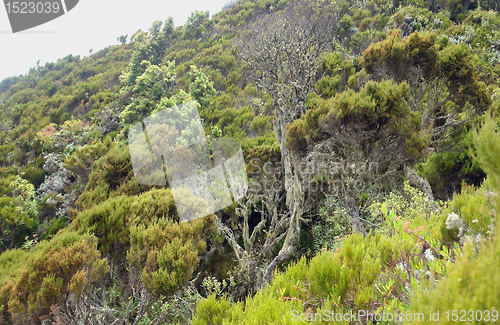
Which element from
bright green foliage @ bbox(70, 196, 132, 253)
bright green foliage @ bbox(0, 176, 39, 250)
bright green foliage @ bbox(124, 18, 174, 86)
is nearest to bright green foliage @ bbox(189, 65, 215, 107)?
bright green foliage @ bbox(70, 196, 132, 253)

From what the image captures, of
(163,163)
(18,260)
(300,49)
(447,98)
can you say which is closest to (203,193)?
(163,163)

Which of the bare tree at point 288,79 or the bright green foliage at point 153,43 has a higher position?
the bright green foliage at point 153,43

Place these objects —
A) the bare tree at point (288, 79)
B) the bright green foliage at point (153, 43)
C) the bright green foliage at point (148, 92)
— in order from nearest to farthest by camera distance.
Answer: the bare tree at point (288, 79) → the bright green foliage at point (148, 92) → the bright green foliage at point (153, 43)

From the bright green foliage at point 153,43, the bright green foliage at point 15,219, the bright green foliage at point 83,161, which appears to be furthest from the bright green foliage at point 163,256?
the bright green foliage at point 153,43

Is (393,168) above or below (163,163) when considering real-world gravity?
below

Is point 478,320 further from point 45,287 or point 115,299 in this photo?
point 115,299

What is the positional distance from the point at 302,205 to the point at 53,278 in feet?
16.9

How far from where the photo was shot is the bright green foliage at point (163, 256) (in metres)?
3.53

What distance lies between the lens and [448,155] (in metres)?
5.61

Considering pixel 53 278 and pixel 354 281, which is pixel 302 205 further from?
pixel 53 278

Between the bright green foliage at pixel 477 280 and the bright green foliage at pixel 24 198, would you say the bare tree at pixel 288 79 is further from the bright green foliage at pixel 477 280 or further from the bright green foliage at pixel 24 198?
the bright green foliage at pixel 24 198

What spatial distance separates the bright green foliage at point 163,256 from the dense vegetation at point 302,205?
0.03 metres

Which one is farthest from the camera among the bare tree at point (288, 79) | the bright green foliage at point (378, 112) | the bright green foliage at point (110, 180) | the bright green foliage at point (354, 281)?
the bright green foliage at point (110, 180)

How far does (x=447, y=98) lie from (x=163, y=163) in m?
8.62
